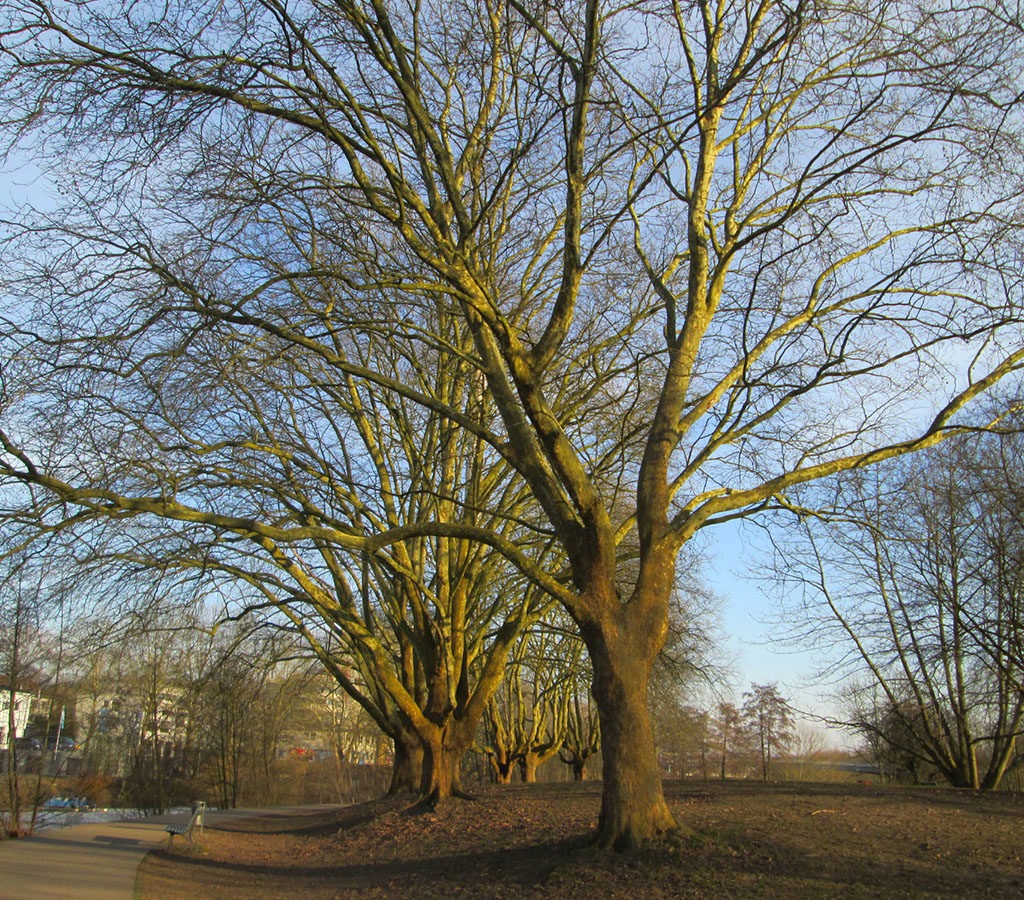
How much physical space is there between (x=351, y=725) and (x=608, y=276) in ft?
115

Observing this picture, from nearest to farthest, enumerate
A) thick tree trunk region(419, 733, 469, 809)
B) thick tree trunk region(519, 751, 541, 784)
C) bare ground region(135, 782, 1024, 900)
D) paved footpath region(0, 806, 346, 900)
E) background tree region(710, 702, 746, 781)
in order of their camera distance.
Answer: bare ground region(135, 782, 1024, 900) → paved footpath region(0, 806, 346, 900) → thick tree trunk region(419, 733, 469, 809) → thick tree trunk region(519, 751, 541, 784) → background tree region(710, 702, 746, 781)

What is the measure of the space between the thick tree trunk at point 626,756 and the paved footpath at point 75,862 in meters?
5.80

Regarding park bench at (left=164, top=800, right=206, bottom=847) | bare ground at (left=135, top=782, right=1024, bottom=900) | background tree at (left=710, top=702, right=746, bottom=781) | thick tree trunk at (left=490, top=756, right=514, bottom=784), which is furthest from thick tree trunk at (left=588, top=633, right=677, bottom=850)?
background tree at (left=710, top=702, right=746, bottom=781)

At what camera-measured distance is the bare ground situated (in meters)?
5.78

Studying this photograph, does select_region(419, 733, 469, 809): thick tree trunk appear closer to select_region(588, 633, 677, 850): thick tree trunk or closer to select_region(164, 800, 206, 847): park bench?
select_region(164, 800, 206, 847): park bench

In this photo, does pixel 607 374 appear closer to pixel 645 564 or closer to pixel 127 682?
pixel 645 564

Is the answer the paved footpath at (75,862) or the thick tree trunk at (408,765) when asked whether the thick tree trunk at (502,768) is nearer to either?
the thick tree trunk at (408,765)

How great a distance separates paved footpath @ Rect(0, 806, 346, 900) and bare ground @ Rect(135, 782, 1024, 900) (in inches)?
16.8

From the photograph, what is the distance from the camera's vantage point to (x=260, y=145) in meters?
7.40

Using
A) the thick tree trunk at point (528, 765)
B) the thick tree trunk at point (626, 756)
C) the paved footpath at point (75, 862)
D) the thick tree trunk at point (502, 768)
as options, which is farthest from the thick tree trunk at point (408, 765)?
the thick tree trunk at point (528, 765)

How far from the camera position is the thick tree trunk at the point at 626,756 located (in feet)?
21.7

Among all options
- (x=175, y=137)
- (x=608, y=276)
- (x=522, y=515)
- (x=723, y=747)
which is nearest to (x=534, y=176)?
(x=608, y=276)

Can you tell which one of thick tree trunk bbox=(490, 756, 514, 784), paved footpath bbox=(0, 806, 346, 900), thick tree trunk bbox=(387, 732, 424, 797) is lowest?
paved footpath bbox=(0, 806, 346, 900)

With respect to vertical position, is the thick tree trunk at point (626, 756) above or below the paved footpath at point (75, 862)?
above
